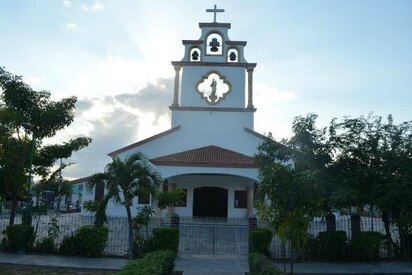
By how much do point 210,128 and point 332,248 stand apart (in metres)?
17.1

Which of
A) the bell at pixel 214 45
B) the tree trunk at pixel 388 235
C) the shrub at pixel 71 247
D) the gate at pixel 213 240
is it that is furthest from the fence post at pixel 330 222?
the bell at pixel 214 45

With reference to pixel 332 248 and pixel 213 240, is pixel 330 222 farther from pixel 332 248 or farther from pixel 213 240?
pixel 213 240

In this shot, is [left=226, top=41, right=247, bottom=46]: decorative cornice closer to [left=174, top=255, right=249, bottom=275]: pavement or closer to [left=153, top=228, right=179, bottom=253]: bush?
[left=153, top=228, right=179, bottom=253]: bush

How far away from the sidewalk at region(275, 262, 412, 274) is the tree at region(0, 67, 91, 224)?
934 cm

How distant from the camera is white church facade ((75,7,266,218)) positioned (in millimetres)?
27484

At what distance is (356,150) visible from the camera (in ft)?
44.2

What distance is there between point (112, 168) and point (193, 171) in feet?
36.3

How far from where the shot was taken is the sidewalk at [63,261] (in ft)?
36.2

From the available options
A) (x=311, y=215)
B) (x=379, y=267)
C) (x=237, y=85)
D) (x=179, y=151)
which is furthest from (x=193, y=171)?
(x=311, y=215)

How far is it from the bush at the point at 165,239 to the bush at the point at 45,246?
3.24m

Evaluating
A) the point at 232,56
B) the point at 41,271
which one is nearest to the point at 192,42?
the point at 232,56

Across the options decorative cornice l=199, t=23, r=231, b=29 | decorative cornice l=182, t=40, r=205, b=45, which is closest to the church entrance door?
decorative cornice l=182, t=40, r=205, b=45

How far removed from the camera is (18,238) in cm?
1250

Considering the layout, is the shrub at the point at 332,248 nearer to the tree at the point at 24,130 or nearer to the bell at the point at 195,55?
the tree at the point at 24,130
